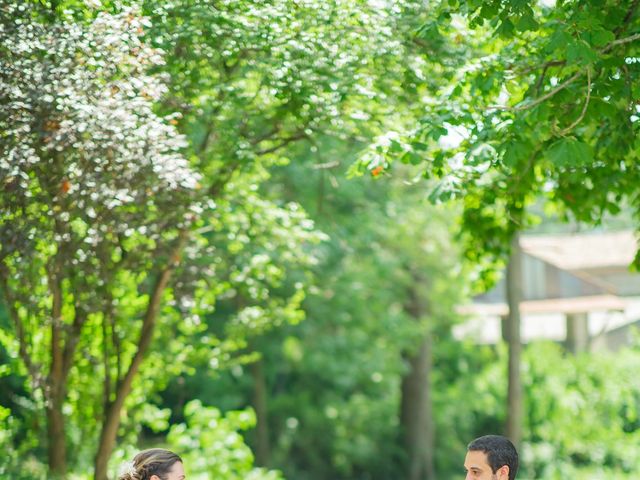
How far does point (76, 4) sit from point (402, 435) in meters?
21.8

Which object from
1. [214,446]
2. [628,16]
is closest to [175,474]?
[628,16]

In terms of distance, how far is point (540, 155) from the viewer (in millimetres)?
9219

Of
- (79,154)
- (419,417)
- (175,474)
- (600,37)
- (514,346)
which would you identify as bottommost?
(419,417)

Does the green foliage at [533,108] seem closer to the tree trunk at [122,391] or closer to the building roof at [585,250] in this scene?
the tree trunk at [122,391]

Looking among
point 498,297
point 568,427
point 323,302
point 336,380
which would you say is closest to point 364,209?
point 323,302

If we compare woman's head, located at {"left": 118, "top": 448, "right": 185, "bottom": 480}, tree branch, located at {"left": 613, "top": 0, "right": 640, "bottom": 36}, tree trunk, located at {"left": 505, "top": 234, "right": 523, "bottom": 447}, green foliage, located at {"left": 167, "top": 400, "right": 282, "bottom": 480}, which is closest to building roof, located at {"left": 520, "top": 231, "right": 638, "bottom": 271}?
tree trunk, located at {"left": 505, "top": 234, "right": 523, "bottom": 447}

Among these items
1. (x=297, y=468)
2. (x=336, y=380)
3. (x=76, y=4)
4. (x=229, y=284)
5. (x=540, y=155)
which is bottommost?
(x=297, y=468)

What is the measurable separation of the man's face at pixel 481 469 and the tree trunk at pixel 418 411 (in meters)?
21.4

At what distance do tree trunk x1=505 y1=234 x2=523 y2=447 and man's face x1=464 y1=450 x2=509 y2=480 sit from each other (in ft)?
41.2

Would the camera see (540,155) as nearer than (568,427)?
Yes

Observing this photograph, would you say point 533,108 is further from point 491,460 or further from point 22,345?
point 22,345

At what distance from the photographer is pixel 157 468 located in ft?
22.0

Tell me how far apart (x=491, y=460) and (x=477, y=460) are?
8cm

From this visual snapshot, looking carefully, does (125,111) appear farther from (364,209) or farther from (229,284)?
(364,209)
